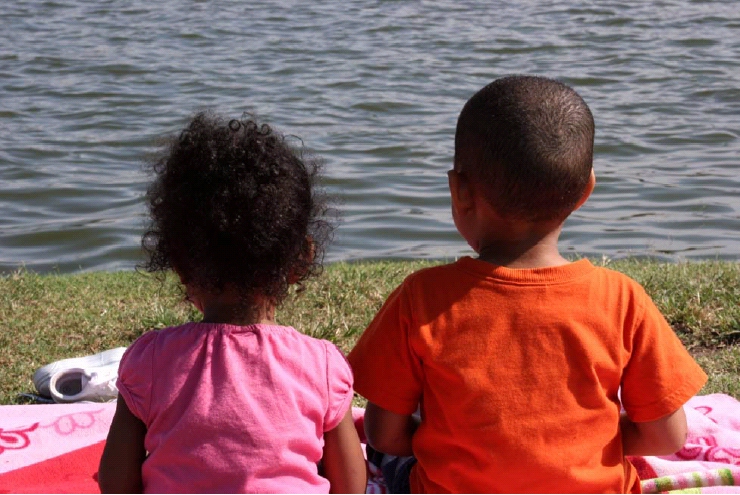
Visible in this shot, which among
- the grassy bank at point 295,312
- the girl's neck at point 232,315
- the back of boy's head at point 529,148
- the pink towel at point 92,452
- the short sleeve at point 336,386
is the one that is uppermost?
the back of boy's head at point 529,148

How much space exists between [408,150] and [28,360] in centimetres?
535

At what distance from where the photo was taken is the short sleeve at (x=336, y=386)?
233cm

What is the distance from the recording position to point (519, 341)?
7.52ft

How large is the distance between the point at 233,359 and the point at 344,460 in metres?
0.37

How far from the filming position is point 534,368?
7.50ft

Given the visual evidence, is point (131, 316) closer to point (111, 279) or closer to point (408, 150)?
point (111, 279)

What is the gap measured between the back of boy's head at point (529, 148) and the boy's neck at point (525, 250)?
0.15ft

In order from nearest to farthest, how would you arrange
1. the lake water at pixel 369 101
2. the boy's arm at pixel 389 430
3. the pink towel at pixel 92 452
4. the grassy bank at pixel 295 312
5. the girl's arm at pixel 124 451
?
the girl's arm at pixel 124 451 → the boy's arm at pixel 389 430 → the pink towel at pixel 92 452 → the grassy bank at pixel 295 312 → the lake water at pixel 369 101

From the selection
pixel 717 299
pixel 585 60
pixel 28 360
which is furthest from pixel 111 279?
pixel 585 60

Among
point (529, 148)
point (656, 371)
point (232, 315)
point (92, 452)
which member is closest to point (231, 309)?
point (232, 315)

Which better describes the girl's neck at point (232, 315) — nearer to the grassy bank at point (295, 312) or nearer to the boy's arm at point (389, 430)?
the boy's arm at point (389, 430)

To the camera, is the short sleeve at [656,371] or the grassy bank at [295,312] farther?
the grassy bank at [295,312]

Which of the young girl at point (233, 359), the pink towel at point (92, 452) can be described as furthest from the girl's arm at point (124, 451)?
the pink towel at point (92, 452)

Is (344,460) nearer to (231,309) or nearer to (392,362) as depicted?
(392,362)
